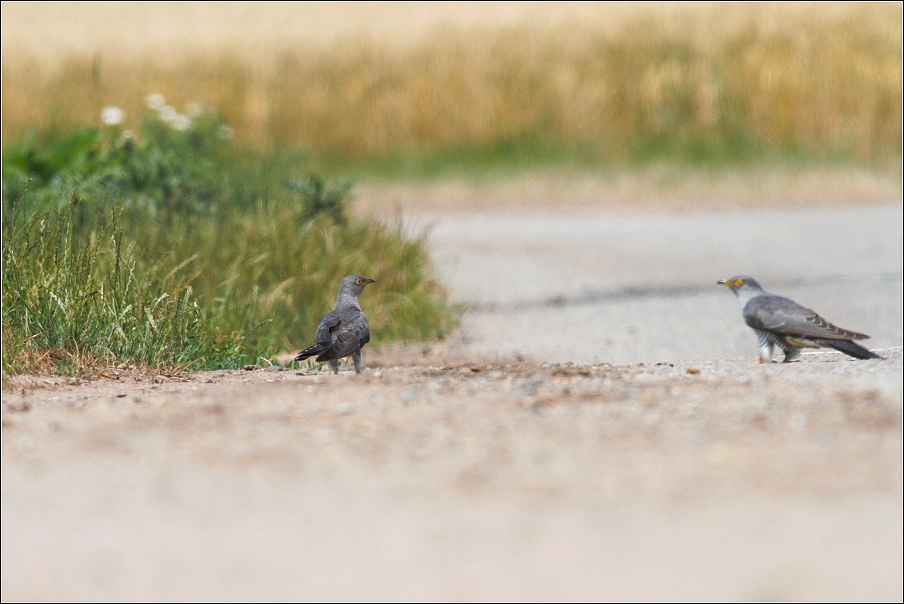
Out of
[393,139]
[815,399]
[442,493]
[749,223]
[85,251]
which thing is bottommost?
[442,493]

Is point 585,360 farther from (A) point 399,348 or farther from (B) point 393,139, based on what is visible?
(B) point 393,139

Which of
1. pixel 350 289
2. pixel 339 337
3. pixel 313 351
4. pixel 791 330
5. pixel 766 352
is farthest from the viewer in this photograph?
pixel 350 289

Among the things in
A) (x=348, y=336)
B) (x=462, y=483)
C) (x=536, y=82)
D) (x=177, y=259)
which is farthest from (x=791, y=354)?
(x=536, y=82)

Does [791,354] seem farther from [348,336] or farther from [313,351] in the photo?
[313,351]

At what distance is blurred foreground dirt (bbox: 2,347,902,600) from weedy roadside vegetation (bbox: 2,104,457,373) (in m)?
0.65

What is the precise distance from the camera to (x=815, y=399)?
4.22 m

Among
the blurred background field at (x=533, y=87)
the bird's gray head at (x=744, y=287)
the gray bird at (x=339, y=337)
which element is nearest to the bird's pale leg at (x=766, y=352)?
the bird's gray head at (x=744, y=287)

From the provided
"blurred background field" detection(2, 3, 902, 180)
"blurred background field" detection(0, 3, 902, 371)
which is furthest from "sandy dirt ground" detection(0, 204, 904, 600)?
"blurred background field" detection(2, 3, 902, 180)

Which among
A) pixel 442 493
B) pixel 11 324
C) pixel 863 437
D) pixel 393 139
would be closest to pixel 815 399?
pixel 863 437

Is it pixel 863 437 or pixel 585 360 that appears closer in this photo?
pixel 863 437

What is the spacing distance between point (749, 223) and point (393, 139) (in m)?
6.05

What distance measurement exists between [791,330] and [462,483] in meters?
2.19

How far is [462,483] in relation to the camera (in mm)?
3453

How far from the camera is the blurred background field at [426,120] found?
27.8 ft
